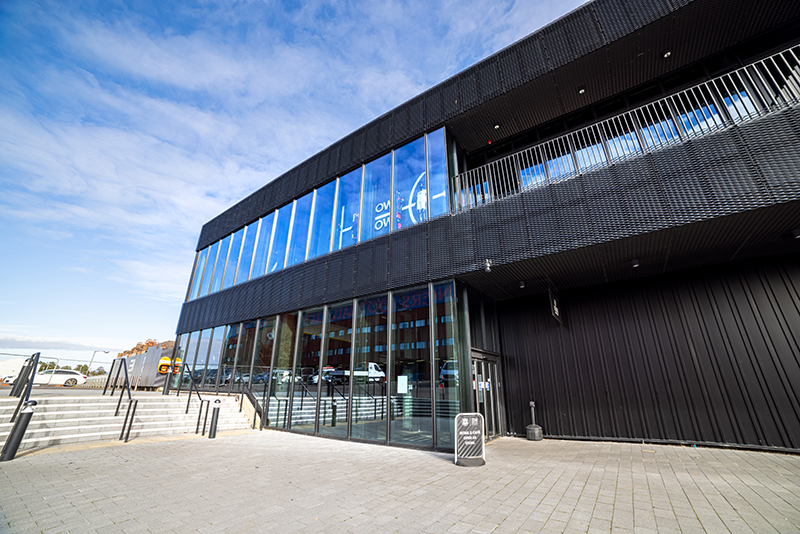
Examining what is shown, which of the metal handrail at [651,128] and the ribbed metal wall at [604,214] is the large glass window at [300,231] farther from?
the metal handrail at [651,128]

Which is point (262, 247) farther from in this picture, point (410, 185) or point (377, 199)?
point (410, 185)

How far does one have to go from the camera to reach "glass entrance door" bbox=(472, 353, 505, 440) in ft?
25.0

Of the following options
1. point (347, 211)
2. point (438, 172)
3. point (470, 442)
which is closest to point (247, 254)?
point (347, 211)

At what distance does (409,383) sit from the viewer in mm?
7492

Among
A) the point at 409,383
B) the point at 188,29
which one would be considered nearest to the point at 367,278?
the point at 409,383

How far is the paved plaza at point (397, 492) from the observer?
2906 mm

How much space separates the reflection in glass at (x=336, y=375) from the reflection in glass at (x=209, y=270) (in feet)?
31.4

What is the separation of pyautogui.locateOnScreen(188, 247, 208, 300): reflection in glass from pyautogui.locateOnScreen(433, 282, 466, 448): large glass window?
14.3 m

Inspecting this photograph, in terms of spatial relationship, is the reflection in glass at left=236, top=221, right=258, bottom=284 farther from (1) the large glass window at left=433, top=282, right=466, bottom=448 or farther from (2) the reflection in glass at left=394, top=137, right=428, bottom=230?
(1) the large glass window at left=433, top=282, right=466, bottom=448

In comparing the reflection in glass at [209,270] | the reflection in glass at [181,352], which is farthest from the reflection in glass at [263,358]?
the reflection in glass at [181,352]

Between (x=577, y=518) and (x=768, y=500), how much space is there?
236 centimetres

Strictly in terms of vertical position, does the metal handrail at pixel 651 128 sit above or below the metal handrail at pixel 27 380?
above

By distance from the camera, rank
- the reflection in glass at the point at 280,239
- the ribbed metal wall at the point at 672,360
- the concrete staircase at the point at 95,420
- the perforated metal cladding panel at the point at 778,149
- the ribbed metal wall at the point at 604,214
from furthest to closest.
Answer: the reflection in glass at the point at 280,239 → the concrete staircase at the point at 95,420 → the ribbed metal wall at the point at 672,360 → the ribbed metal wall at the point at 604,214 → the perforated metal cladding panel at the point at 778,149

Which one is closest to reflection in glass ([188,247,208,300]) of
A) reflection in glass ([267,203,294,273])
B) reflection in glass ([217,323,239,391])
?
reflection in glass ([217,323,239,391])
